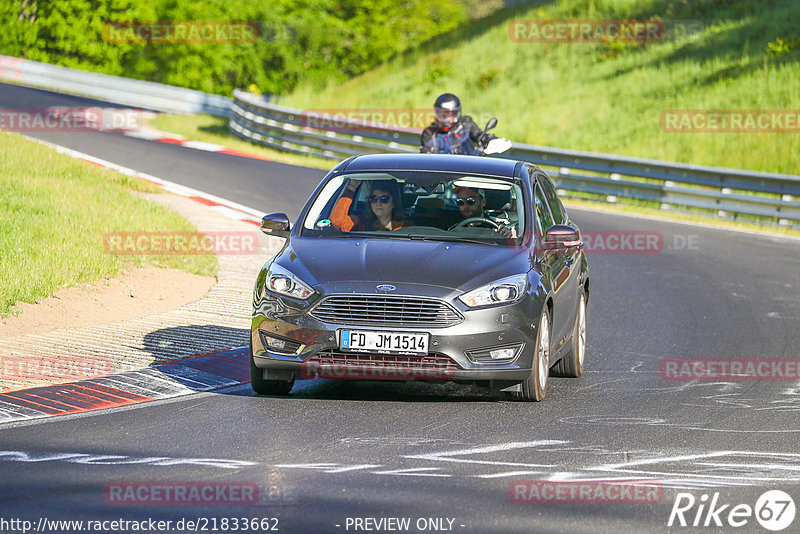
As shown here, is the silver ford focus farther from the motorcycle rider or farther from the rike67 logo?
the motorcycle rider

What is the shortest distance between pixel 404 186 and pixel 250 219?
945 centimetres

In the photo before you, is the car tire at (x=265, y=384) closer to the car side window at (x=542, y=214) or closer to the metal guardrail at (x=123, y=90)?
the car side window at (x=542, y=214)

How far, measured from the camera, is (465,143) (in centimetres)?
1483

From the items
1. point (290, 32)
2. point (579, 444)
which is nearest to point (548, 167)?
point (579, 444)

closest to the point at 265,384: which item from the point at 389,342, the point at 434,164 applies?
the point at 389,342

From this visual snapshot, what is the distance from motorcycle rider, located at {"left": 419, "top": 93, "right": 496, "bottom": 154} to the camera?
48.1 feet

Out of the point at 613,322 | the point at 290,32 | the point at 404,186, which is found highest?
the point at 290,32

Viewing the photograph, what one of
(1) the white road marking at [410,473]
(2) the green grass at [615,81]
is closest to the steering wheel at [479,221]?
(1) the white road marking at [410,473]

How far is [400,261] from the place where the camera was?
863cm

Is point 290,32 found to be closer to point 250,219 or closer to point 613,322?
point 250,219

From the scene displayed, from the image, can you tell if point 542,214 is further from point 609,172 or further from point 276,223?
point 609,172

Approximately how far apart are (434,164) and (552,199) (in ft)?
4.08

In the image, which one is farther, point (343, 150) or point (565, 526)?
point (343, 150)

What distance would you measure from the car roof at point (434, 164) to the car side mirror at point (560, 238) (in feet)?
2.27
